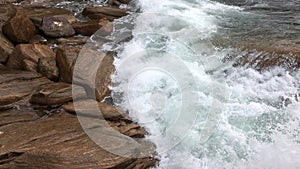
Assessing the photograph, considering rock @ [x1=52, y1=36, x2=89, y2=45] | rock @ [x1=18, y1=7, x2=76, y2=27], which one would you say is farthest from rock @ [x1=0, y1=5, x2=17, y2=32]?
rock @ [x1=52, y1=36, x2=89, y2=45]

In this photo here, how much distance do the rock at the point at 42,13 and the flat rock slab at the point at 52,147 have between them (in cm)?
372

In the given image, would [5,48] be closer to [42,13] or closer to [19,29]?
[19,29]

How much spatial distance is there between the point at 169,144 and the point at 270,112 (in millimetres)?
1771

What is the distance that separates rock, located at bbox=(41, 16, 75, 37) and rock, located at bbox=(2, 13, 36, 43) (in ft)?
1.04

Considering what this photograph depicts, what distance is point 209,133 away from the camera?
17.1 ft

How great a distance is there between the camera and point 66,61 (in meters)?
6.01

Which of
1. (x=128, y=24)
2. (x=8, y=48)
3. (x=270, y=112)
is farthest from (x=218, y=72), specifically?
(x=8, y=48)

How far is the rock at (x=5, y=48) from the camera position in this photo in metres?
6.69

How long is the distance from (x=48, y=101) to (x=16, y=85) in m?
0.73

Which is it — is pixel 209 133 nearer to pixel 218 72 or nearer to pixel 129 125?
pixel 129 125

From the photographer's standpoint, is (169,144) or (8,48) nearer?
(169,144)

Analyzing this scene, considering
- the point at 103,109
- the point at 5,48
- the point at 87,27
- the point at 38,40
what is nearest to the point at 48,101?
the point at 103,109

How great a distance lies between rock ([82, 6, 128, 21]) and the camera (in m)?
8.85

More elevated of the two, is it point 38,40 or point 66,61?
point 66,61
